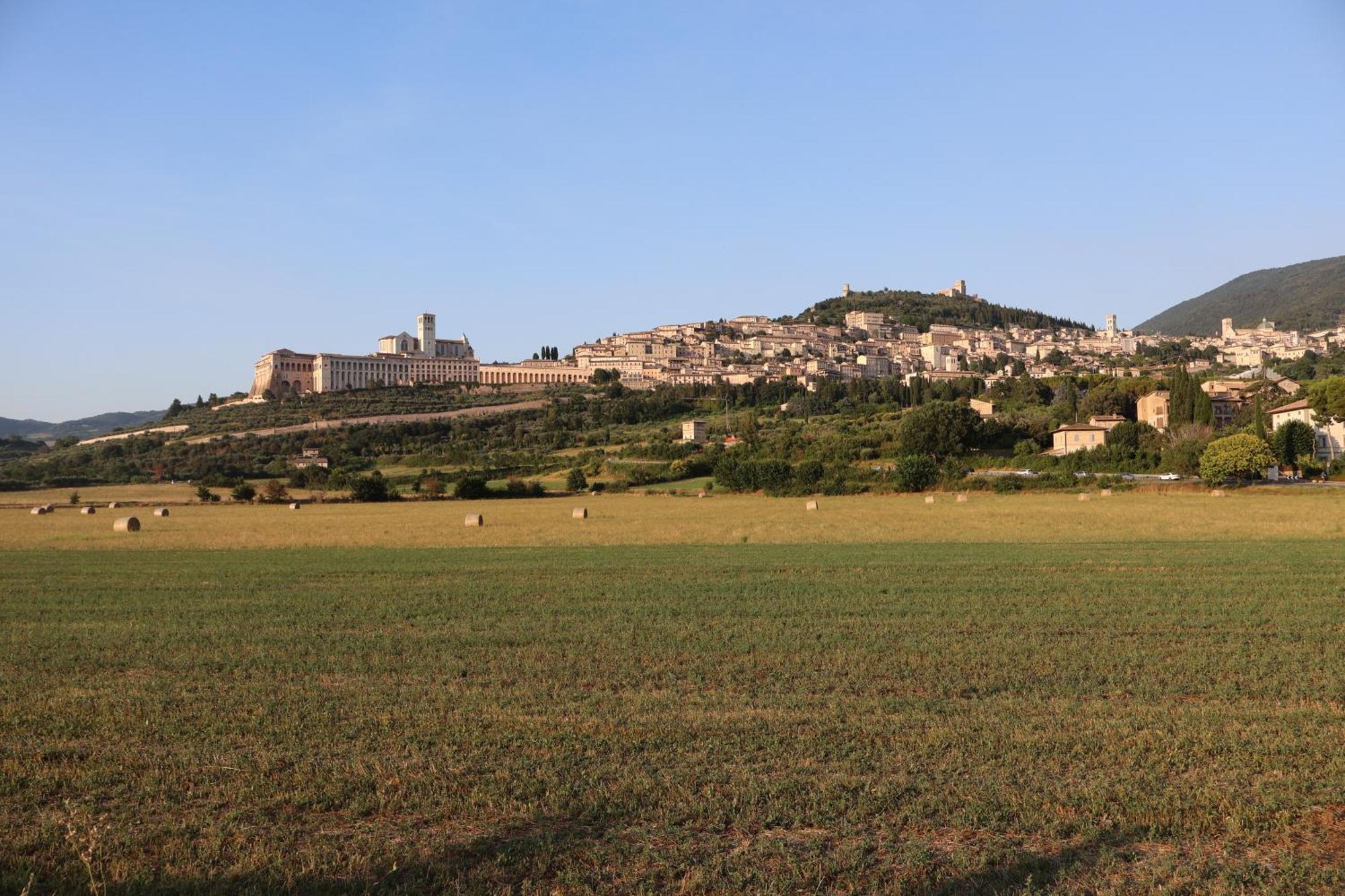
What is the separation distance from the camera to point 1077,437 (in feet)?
267

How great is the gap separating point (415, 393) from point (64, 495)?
93.5 meters

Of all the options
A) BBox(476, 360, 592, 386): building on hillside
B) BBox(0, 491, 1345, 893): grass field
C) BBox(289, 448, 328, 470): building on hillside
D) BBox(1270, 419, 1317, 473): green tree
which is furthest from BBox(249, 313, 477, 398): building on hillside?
BBox(0, 491, 1345, 893): grass field

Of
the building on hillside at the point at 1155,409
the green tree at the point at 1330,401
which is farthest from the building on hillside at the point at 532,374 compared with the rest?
the green tree at the point at 1330,401

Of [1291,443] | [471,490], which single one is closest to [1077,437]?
[1291,443]

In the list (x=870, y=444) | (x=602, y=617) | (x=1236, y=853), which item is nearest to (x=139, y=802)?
(x=1236, y=853)

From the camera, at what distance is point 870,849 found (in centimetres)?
639

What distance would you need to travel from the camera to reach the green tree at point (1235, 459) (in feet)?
183

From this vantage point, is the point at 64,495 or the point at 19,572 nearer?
the point at 19,572

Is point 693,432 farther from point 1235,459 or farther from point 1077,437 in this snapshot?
point 1235,459

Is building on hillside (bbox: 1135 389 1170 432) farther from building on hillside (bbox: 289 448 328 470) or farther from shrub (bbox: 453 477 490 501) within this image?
building on hillside (bbox: 289 448 328 470)

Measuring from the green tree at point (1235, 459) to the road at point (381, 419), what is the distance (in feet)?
281

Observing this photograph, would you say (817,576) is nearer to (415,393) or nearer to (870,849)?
(870,849)

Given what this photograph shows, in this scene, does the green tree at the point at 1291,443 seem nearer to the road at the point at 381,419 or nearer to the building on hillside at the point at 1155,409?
the building on hillside at the point at 1155,409

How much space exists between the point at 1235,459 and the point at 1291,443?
12.6 metres
